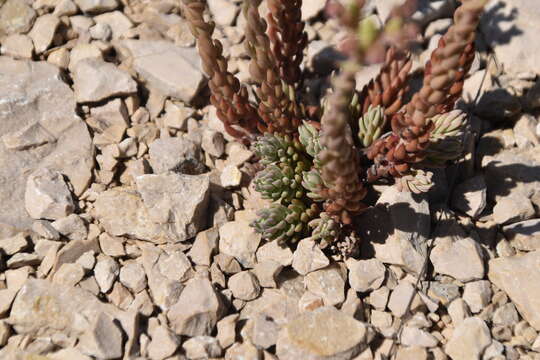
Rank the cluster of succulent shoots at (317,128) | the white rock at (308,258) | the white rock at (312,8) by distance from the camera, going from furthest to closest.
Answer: the white rock at (312,8) → the white rock at (308,258) → the cluster of succulent shoots at (317,128)

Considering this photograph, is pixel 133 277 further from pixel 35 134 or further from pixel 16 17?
pixel 16 17

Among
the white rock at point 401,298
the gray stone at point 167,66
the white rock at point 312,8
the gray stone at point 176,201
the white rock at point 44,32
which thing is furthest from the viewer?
the white rock at point 312,8

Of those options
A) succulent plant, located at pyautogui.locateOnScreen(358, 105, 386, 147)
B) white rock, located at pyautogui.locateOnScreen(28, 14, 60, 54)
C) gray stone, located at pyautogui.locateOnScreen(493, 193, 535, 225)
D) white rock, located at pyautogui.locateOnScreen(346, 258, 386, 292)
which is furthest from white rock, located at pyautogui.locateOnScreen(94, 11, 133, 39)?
gray stone, located at pyautogui.locateOnScreen(493, 193, 535, 225)

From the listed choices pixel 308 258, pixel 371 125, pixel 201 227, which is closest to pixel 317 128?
pixel 371 125

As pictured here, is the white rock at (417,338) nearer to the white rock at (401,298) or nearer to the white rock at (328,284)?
the white rock at (401,298)

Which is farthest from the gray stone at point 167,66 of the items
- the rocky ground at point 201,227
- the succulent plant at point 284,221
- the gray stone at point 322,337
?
the gray stone at point 322,337

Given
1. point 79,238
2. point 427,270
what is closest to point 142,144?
point 79,238
